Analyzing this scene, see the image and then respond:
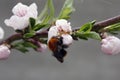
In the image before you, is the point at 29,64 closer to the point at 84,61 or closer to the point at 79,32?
the point at 84,61

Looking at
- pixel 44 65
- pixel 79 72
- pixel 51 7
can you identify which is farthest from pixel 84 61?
pixel 51 7

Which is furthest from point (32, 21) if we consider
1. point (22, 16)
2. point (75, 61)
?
point (75, 61)

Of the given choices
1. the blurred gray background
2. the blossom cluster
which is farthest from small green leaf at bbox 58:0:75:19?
the blurred gray background

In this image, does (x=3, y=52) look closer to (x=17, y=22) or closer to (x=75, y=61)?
(x=17, y=22)

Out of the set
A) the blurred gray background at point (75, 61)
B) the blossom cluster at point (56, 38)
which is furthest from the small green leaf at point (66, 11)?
the blurred gray background at point (75, 61)

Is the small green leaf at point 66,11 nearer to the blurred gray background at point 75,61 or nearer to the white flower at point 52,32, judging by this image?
the white flower at point 52,32

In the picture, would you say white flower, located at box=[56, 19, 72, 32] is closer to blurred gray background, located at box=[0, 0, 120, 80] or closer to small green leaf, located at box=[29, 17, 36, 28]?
small green leaf, located at box=[29, 17, 36, 28]

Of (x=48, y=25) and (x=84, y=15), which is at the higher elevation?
(x=48, y=25)

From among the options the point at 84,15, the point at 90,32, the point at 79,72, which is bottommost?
the point at 79,72
